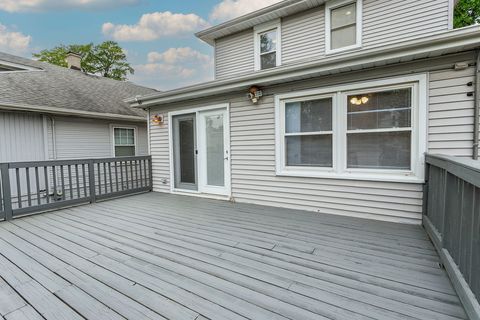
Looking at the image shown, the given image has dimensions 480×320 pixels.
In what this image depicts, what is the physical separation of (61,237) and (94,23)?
12.6 meters

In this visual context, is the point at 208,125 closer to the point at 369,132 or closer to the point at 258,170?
the point at 258,170

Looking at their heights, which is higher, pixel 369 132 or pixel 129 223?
pixel 369 132

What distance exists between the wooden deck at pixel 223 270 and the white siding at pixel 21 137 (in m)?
3.14

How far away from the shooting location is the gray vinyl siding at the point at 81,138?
260 inches

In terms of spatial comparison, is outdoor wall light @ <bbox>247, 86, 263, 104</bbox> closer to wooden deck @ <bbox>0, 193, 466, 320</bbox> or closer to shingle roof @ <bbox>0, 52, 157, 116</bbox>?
wooden deck @ <bbox>0, 193, 466, 320</bbox>

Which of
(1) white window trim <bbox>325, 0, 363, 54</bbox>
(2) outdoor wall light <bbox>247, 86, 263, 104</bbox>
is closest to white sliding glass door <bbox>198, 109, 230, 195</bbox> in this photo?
(2) outdoor wall light <bbox>247, 86, 263, 104</bbox>

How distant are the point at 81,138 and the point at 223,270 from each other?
6.91 metres

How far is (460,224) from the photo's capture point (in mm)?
1737

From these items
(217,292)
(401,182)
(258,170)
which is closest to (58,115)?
(258,170)

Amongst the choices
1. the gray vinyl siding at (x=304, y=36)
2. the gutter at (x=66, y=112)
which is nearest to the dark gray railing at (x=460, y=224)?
the gray vinyl siding at (x=304, y=36)

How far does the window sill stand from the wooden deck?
0.63m

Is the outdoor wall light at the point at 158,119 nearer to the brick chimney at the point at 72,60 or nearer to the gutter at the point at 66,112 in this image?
the gutter at the point at 66,112

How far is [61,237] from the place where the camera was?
304 centimetres

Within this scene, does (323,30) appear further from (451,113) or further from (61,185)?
(61,185)
